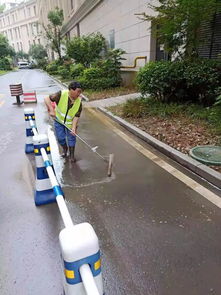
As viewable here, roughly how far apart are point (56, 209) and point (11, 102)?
10.3 metres

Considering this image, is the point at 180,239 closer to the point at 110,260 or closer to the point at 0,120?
the point at 110,260

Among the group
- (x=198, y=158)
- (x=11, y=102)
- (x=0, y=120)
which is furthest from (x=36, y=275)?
(x=11, y=102)

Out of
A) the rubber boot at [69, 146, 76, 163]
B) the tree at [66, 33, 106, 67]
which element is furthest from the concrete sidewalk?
the tree at [66, 33, 106, 67]

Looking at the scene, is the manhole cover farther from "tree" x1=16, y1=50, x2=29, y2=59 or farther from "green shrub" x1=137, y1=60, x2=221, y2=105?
"tree" x1=16, y1=50, x2=29, y2=59

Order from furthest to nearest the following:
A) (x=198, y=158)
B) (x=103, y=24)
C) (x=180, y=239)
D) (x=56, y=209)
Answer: (x=103, y=24), (x=198, y=158), (x=56, y=209), (x=180, y=239)

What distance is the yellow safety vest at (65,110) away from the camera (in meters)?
4.07

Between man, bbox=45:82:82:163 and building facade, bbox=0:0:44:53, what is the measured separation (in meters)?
71.5

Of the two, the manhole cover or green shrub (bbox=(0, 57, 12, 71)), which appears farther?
green shrub (bbox=(0, 57, 12, 71))

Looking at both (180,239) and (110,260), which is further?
(180,239)

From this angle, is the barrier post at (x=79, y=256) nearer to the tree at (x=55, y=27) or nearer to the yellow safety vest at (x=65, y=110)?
the yellow safety vest at (x=65, y=110)

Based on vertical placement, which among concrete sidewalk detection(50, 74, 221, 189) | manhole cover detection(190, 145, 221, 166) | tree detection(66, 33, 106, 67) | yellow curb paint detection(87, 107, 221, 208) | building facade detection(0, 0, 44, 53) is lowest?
yellow curb paint detection(87, 107, 221, 208)

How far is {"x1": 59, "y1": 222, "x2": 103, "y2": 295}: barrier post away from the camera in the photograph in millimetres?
1106

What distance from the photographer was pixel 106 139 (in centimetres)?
579

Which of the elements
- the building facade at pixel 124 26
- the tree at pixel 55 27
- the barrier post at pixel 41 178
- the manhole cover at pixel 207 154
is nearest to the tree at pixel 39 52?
the tree at pixel 55 27
